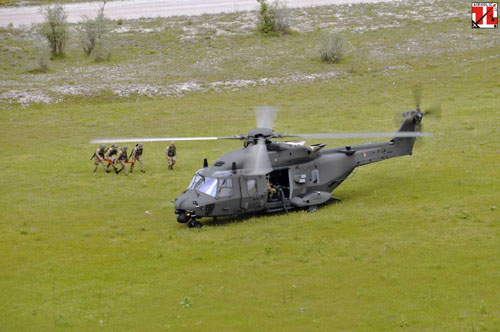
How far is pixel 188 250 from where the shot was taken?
21734 millimetres

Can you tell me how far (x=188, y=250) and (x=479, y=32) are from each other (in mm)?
49643

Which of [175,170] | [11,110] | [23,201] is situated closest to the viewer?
[23,201]

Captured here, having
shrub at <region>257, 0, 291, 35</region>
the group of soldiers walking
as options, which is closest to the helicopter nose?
the group of soldiers walking

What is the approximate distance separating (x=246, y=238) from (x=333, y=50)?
126 feet

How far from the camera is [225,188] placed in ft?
76.6

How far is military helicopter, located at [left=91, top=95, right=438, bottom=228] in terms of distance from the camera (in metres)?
23.2

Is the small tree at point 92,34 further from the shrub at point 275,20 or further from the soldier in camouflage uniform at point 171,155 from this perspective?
the soldier in camouflage uniform at point 171,155

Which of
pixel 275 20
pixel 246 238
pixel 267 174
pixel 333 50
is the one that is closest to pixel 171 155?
pixel 267 174

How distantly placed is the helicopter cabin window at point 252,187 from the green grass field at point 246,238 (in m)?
1.28

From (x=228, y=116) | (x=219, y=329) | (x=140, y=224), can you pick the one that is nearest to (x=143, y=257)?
(x=140, y=224)

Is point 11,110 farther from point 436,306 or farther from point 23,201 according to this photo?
point 436,306

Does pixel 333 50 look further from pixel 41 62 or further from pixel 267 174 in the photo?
pixel 267 174

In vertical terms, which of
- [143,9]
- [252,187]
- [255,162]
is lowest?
[252,187]

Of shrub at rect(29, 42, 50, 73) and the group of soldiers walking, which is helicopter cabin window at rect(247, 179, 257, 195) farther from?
shrub at rect(29, 42, 50, 73)
